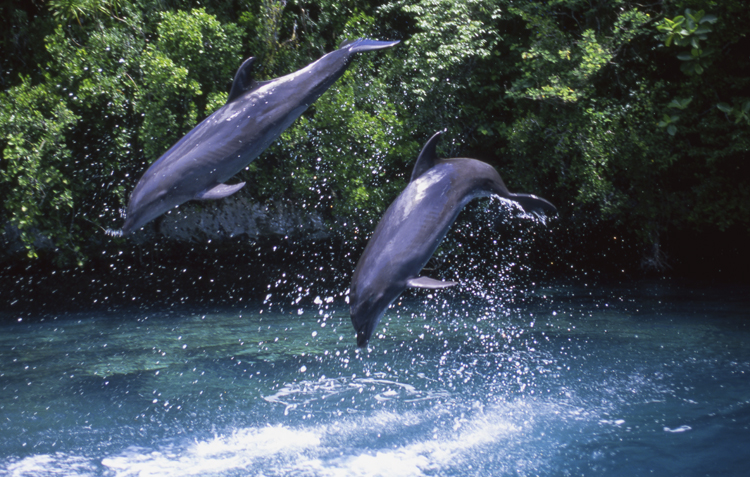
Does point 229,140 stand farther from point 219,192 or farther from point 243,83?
point 243,83

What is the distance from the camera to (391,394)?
642 centimetres

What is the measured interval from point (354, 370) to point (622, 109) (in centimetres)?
660

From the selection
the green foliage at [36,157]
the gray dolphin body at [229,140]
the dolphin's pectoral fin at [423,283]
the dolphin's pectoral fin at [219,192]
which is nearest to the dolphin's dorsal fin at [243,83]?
the gray dolphin body at [229,140]

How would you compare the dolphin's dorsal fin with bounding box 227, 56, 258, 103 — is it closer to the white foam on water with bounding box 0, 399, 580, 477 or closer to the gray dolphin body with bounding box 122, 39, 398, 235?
the gray dolphin body with bounding box 122, 39, 398, 235

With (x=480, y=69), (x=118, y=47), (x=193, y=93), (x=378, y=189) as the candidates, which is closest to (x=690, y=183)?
(x=480, y=69)

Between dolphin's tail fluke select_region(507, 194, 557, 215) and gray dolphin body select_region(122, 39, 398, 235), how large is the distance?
4.86 feet

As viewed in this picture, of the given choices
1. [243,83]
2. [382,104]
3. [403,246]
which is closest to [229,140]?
[243,83]

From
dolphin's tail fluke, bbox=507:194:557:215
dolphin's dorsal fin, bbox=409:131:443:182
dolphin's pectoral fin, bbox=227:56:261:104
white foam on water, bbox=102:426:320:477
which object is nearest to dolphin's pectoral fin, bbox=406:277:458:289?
dolphin's dorsal fin, bbox=409:131:443:182

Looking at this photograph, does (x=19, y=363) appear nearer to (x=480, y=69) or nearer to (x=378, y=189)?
(x=378, y=189)

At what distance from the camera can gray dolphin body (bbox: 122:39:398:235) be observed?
329cm

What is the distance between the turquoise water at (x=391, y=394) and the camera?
5027 mm

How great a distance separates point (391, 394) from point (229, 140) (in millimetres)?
3839

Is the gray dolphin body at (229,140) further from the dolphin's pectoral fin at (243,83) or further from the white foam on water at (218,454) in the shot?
the white foam on water at (218,454)

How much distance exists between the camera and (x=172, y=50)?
10.7m
